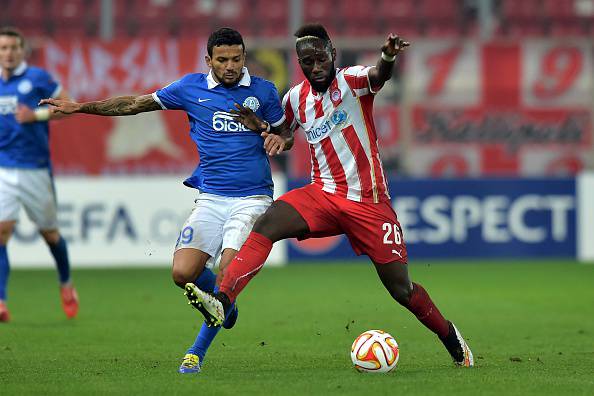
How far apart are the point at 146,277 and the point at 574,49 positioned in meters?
7.44

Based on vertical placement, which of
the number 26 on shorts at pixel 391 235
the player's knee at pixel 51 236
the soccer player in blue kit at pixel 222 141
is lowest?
the player's knee at pixel 51 236

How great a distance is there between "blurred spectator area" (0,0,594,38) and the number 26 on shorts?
12635mm

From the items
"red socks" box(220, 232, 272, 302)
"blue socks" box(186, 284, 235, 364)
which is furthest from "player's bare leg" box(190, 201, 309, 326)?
"blue socks" box(186, 284, 235, 364)

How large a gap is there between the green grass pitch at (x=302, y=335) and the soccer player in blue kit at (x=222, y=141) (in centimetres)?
72

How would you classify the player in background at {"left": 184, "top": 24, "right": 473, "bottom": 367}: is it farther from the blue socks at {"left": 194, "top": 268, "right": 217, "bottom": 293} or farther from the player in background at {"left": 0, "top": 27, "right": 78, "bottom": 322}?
the player in background at {"left": 0, "top": 27, "right": 78, "bottom": 322}

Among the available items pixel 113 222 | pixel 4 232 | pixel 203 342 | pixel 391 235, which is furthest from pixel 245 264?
pixel 113 222

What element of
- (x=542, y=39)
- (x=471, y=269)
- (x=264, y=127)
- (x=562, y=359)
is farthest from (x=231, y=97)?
(x=542, y=39)

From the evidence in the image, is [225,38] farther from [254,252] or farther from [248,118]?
[254,252]

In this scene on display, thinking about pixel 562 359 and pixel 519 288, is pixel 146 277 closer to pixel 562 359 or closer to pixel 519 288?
pixel 519 288

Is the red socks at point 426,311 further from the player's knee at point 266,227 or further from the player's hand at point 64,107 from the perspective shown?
the player's hand at point 64,107

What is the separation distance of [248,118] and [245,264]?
948 mm

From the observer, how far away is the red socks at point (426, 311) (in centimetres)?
692

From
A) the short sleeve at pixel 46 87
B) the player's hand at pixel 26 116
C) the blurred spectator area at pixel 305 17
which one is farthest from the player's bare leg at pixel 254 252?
the blurred spectator area at pixel 305 17

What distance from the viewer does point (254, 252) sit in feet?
22.1
